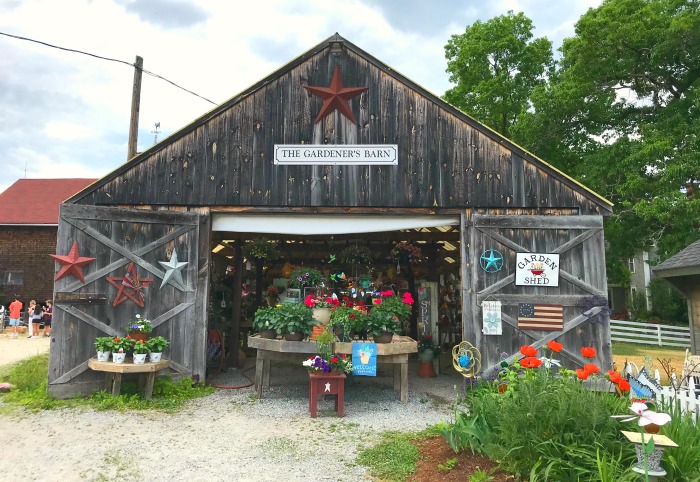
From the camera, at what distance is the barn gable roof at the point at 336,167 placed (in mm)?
8195

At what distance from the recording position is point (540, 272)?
8031mm

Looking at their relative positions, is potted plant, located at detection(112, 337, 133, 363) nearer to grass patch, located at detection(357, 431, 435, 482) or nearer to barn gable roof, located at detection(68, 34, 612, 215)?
barn gable roof, located at detection(68, 34, 612, 215)

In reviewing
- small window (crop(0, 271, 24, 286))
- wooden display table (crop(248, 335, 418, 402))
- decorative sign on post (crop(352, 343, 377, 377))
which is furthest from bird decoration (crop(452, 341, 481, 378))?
small window (crop(0, 271, 24, 286))

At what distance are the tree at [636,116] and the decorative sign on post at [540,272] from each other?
9901 millimetres

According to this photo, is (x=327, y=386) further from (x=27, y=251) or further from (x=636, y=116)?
(x=27, y=251)

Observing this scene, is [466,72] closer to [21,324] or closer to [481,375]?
[481,375]

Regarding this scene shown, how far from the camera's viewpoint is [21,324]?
21516 millimetres

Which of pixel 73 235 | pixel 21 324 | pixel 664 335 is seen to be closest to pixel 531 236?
pixel 73 235

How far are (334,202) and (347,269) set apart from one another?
13.0 ft

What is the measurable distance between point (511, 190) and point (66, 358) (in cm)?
761

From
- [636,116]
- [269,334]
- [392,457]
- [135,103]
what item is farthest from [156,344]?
[636,116]

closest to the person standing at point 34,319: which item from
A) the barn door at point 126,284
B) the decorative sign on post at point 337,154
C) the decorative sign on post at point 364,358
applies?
the barn door at point 126,284

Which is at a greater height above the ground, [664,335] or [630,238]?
[630,238]

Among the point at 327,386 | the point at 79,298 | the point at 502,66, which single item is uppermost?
the point at 502,66
